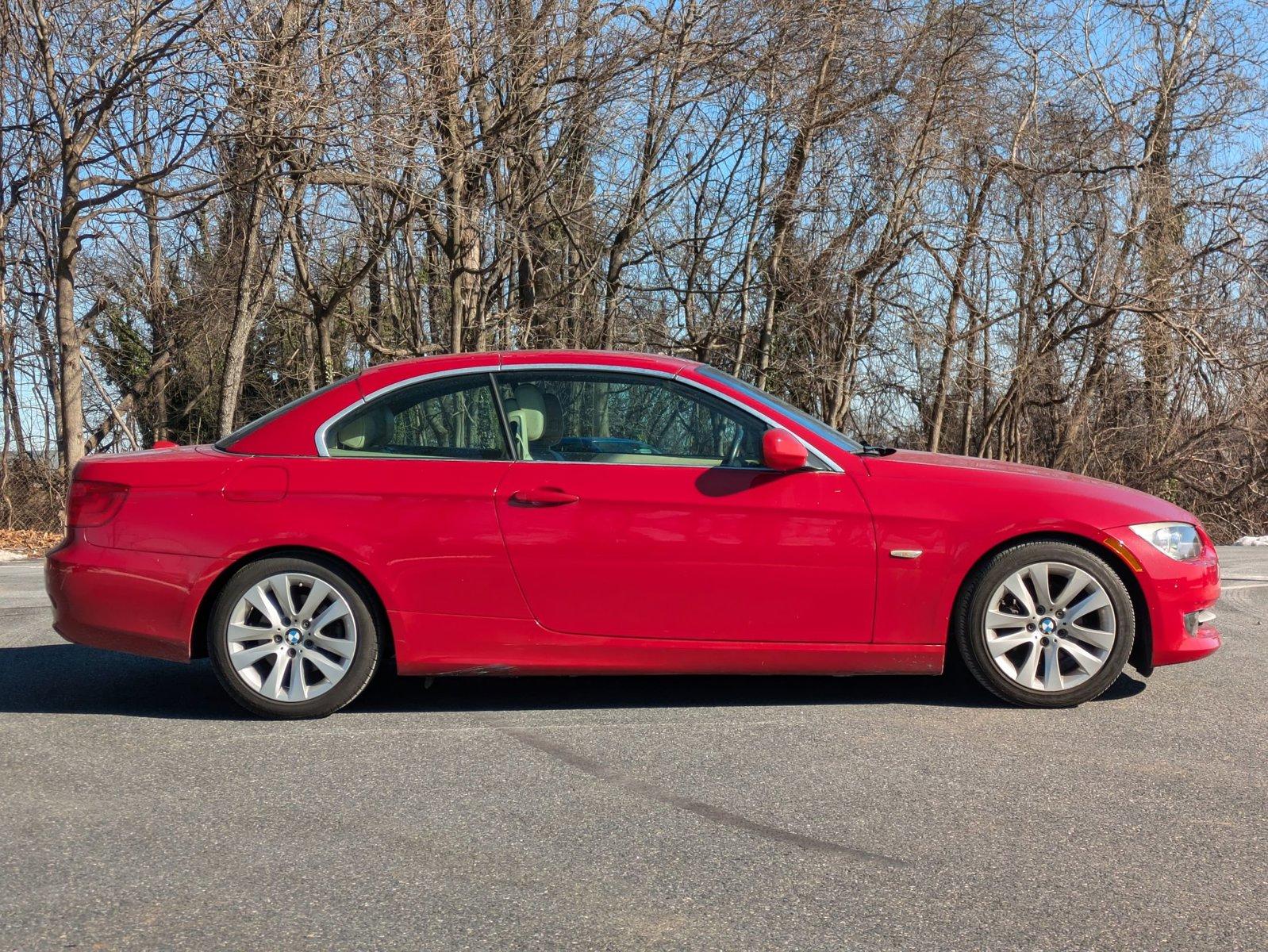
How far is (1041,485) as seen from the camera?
5.63 meters

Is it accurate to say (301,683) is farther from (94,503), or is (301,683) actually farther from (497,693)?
(94,503)

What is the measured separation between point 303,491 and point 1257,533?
18.2 m

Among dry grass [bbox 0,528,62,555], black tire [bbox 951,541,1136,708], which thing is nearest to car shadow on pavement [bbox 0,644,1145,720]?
black tire [bbox 951,541,1136,708]

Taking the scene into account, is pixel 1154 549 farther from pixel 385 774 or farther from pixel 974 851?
pixel 385 774

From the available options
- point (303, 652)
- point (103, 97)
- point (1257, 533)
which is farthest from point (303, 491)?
point (1257, 533)

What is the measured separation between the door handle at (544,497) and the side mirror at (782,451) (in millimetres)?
813

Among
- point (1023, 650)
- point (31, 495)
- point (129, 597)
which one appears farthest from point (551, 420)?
point (31, 495)

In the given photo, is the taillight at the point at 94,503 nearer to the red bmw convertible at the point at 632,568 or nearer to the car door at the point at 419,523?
the red bmw convertible at the point at 632,568

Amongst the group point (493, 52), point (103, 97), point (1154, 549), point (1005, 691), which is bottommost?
point (1005, 691)

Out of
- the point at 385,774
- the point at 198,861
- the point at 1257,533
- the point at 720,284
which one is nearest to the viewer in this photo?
the point at 198,861

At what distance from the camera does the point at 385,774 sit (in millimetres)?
4699

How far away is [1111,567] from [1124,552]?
96 mm

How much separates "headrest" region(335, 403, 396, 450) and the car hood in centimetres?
207

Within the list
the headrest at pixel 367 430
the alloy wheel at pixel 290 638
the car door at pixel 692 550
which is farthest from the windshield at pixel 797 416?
the alloy wheel at pixel 290 638
